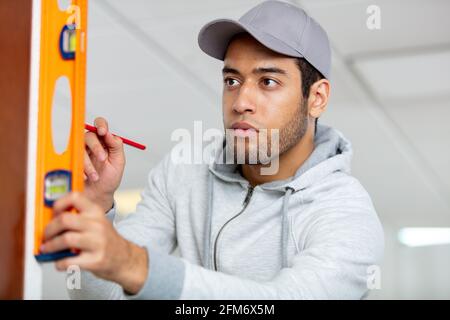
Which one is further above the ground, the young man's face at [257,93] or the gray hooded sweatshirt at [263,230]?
the young man's face at [257,93]

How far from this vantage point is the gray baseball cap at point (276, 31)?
1200 mm

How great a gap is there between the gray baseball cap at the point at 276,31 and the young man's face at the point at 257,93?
0.09 ft

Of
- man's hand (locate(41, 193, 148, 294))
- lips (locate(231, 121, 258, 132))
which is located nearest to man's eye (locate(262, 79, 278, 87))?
lips (locate(231, 121, 258, 132))

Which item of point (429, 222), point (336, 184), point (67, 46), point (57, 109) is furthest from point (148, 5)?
point (429, 222)

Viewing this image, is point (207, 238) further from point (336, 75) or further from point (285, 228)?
point (336, 75)

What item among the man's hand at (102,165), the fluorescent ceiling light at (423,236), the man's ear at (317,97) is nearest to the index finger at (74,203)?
the man's hand at (102,165)

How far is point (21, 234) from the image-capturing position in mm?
755

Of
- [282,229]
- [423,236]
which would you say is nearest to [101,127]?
[282,229]

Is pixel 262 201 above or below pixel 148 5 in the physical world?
below

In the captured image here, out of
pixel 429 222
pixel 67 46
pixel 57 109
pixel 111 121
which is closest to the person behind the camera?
pixel 67 46

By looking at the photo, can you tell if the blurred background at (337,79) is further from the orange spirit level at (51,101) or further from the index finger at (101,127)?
the orange spirit level at (51,101)

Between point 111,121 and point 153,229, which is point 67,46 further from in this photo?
point 111,121

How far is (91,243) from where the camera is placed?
66 cm

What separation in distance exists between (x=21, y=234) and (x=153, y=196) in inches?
22.5
